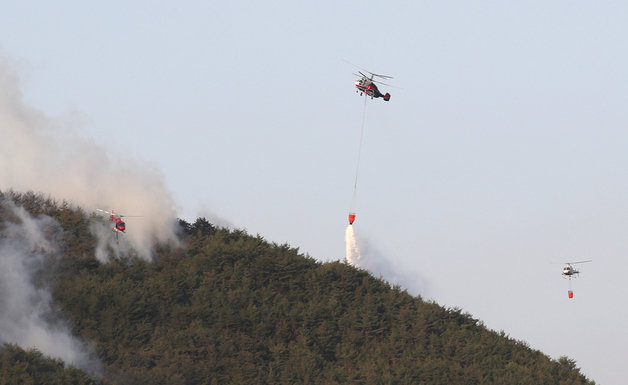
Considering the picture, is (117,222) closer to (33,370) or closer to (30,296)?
(30,296)

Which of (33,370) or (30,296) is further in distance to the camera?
(30,296)

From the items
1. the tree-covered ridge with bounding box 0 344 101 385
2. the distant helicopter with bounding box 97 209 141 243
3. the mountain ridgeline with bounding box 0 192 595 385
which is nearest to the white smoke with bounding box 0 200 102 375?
the mountain ridgeline with bounding box 0 192 595 385

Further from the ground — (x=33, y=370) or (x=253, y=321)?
(x=253, y=321)

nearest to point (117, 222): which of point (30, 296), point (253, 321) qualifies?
point (30, 296)

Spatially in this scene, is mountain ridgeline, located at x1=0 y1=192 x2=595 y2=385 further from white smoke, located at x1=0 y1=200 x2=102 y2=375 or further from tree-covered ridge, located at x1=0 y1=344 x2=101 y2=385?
tree-covered ridge, located at x1=0 y1=344 x2=101 y2=385

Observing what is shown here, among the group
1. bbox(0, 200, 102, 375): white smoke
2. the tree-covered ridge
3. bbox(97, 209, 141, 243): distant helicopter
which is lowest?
the tree-covered ridge

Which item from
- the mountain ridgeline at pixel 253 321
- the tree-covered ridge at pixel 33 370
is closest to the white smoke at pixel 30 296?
the mountain ridgeline at pixel 253 321

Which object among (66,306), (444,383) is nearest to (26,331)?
(66,306)
